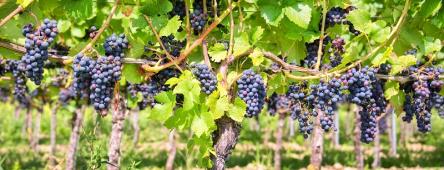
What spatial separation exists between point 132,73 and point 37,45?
2.42 ft

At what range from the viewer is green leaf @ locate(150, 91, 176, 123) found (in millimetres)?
4141

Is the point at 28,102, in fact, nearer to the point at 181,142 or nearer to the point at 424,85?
the point at 181,142

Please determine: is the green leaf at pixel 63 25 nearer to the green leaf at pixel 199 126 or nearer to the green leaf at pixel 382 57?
the green leaf at pixel 199 126

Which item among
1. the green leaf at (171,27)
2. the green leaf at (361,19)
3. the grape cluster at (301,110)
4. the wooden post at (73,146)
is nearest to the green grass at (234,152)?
the wooden post at (73,146)

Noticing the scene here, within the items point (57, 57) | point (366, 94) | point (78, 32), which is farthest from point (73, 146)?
point (366, 94)

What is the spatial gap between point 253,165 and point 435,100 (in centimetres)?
572

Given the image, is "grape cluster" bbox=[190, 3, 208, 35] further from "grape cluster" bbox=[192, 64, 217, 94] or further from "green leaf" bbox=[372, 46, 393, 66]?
"green leaf" bbox=[372, 46, 393, 66]

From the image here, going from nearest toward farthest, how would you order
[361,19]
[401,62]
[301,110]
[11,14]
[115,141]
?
[11,14] → [361,19] → [301,110] → [401,62] → [115,141]

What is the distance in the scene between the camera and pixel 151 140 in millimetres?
18594

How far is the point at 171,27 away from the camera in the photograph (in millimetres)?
4301

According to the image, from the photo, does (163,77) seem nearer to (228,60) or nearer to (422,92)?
(228,60)

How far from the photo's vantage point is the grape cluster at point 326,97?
4535 mm

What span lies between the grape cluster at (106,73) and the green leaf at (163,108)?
1.16 feet

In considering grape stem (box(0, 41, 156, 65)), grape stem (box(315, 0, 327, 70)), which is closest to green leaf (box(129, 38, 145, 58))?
grape stem (box(0, 41, 156, 65))
